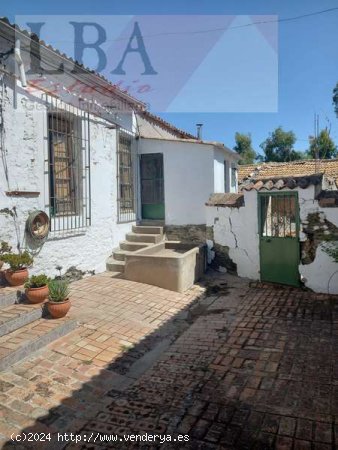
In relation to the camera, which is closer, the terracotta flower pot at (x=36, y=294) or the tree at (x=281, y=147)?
the terracotta flower pot at (x=36, y=294)

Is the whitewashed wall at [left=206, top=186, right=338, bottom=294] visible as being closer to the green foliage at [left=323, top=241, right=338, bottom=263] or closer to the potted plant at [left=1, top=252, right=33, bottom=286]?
the green foliage at [left=323, top=241, right=338, bottom=263]

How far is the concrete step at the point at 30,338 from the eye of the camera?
3738mm

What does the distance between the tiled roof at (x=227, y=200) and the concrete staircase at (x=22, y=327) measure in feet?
15.9

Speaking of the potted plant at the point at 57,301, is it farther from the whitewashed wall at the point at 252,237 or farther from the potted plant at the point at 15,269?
the whitewashed wall at the point at 252,237

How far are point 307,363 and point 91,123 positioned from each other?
21.6 ft

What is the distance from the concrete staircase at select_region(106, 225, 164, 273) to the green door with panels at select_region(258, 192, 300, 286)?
9.90 feet

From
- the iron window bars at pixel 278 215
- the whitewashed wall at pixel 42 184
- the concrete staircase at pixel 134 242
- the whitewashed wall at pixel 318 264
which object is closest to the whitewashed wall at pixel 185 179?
the concrete staircase at pixel 134 242

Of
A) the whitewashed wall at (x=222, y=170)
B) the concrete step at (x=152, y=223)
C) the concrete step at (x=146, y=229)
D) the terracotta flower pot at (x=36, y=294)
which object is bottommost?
the terracotta flower pot at (x=36, y=294)

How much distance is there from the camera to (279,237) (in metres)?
7.38

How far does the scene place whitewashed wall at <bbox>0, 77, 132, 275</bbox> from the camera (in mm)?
5660

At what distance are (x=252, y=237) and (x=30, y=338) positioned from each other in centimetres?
538

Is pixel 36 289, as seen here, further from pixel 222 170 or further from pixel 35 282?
pixel 222 170

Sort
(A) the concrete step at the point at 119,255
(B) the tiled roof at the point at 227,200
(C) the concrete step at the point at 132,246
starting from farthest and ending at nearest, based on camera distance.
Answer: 1. (C) the concrete step at the point at 132,246
2. (A) the concrete step at the point at 119,255
3. (B) the tiled roof at the point at 227,200

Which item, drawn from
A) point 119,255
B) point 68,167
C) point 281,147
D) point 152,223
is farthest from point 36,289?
point 281,147
